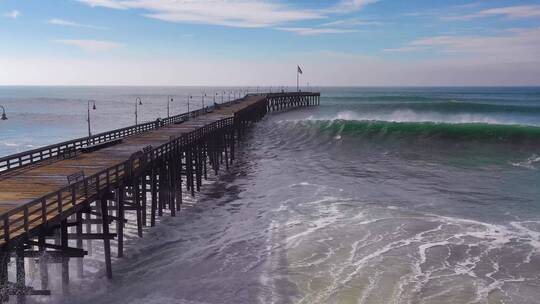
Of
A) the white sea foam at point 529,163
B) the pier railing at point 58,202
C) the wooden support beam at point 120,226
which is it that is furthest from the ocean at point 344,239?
the pier railing at point 58,202

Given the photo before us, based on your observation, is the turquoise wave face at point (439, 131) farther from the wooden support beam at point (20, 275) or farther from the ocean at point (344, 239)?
the wooden support beam at point (20, 275)

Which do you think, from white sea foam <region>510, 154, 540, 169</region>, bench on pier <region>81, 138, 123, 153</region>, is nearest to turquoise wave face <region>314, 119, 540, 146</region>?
white sea foam <region>510, 154, 540, 169</region>

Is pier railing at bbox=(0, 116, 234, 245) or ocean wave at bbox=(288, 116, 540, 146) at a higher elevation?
pier railing at bbox=(0, 116, 234, 245)

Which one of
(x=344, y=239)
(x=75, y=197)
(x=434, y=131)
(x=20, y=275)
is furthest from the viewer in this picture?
(x=434, y=131)

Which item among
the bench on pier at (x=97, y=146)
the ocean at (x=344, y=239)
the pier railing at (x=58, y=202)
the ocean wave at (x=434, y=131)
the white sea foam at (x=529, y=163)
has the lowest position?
the ocean at (x=344, y=239)

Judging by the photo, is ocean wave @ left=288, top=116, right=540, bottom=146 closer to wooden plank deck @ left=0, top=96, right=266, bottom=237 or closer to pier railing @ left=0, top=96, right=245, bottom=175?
pier railing @ left=0, top=96, right=245, bottom=175

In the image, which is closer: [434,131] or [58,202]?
[58,202]

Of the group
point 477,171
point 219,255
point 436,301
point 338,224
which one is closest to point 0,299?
point 219,255

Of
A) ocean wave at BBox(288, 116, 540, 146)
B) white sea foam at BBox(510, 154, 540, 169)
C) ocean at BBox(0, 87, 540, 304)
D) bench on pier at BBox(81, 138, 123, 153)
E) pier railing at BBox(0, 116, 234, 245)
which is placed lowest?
ocean at BBox(0, 87, 540, 304)

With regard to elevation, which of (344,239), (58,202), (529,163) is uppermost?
(58,202)

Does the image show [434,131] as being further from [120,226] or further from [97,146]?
[120,226]

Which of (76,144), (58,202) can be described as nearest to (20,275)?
(58,202)

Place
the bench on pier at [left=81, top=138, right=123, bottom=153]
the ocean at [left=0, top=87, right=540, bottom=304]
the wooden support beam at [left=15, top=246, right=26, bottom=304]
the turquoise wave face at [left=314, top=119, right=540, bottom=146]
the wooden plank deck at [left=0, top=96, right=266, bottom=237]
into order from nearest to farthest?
the wooden support beam at [left=15, top=246, right=26, bottom=304], the ocean at [left=0, top=87, right=540, bottom=304], the wooden plank deck at [left=0, top=96, right=266, bottom=237], the bench on pier at [left=81, top=138, right=123, bottom=153], the turquoise wave face at [left=314, top=119, right=540, bottom=146]
